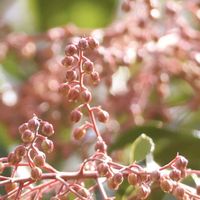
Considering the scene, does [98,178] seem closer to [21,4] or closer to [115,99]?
[115,99]

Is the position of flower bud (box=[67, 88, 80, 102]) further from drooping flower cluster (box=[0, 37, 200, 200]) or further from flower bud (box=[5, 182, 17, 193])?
flower bud (box=[5, 182, 17, 193])

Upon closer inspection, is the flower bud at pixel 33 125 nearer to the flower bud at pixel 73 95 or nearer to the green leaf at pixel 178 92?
the flower bud at pixel 73 95

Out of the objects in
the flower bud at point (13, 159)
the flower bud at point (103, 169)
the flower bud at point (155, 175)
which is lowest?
the flower bud at point (155, 175)

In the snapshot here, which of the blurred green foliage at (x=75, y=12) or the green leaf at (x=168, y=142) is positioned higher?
the blurred green foliage at (x=75, y=12)

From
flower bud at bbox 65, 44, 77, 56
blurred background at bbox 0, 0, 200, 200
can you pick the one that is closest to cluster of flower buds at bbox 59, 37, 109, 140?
flower bud at bbox 65, 44, 77, 56

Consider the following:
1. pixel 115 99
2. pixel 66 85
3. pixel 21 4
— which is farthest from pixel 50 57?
pixel 21 4

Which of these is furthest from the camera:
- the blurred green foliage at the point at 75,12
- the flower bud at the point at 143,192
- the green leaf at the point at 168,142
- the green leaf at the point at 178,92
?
the blurred green foliage at the point at 75,12

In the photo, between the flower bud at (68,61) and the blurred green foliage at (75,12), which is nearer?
the flower bud at (68,61)

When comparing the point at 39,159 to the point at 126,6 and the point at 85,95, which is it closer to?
the point at 85,95

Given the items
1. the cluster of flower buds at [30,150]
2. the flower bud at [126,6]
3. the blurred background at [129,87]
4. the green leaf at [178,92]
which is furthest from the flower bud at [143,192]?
the green leaf at [178,92]
